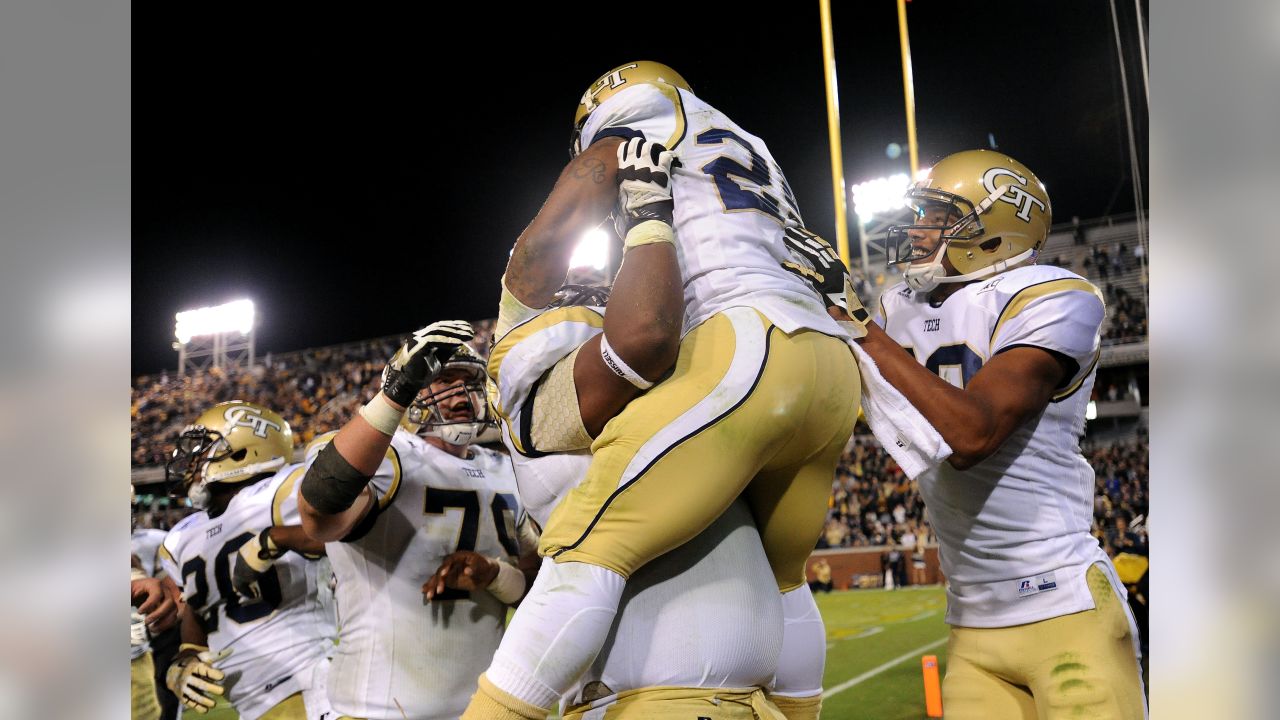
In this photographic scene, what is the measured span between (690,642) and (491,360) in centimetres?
66

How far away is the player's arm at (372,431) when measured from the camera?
236cm

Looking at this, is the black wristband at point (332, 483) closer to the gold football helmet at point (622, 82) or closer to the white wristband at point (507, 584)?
the white wristband at point (507, 584)

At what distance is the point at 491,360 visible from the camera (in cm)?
182

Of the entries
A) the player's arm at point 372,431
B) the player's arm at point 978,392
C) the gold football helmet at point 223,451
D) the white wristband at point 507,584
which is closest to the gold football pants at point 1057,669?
the player's arm at point 978,392

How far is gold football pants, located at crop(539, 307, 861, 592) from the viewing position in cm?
159

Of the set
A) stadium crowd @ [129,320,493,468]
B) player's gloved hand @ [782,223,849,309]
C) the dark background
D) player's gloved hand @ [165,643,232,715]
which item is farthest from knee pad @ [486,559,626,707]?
stadium crowd @ [129,320,493,468]

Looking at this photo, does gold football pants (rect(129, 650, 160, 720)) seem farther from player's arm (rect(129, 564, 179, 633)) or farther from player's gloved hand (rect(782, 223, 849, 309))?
player's gloved hand (rect(782, 223, 849, 309))

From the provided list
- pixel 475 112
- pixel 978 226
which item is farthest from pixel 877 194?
pixel 978 226

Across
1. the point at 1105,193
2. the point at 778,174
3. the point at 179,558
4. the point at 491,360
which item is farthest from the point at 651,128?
the point at 1105,193

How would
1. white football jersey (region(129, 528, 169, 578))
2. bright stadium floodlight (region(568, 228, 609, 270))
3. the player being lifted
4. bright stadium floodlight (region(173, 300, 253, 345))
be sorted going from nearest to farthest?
the player being lifted → bright stadium floodlight (region(568, 228, 609, 270)) → white football jersey (region(129, 528, 169, 578)) → bright stadium floodlight (region(173, 300, 253, 345))

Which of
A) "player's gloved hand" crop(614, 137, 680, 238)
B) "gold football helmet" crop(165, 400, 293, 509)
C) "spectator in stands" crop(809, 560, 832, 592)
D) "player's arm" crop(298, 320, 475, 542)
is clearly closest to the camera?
"player's gloved hand" crop(614, 137, 680, 238)

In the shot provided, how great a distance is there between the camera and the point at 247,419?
444 centimetres
